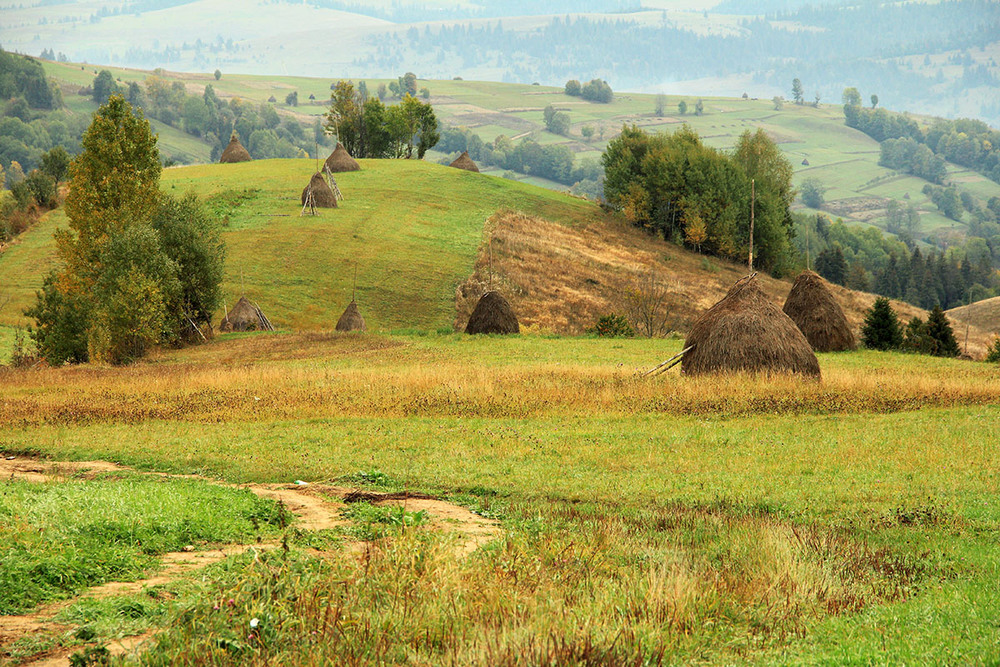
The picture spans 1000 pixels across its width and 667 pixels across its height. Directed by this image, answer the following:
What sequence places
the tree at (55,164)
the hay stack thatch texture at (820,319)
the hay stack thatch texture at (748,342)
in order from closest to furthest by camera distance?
1. the hay stack thatch texture at (748,342)
2. the hay stack thatch texture at (820,319)
3. the tree at (55,164)

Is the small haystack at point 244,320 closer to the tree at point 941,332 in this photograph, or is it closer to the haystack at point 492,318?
the haystack at point 492,318

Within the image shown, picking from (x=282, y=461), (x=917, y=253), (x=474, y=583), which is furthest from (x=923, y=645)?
(x=917, y=253)

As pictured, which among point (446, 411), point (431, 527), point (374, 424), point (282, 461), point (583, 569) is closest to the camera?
point (583, 569)

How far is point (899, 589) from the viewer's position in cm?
891

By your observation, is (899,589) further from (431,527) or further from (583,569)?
(431,527)

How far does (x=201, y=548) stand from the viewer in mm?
10219

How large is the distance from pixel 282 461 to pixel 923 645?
1127 centimetres

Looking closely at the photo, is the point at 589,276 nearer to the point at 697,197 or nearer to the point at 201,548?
the point at 697,197

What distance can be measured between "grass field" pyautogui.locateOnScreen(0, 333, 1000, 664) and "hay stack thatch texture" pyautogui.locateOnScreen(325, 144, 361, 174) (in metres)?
55.5

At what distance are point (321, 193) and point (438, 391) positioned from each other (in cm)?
4746

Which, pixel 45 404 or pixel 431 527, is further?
pixel 45 404

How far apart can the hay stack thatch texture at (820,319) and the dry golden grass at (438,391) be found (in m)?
6.11

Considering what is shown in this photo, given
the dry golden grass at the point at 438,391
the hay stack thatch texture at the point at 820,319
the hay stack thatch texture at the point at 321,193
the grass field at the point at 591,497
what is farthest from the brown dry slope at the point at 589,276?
the grass field at the point at 591,497

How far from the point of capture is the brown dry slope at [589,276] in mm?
52991
